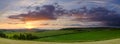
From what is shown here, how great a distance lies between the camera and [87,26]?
152 inches

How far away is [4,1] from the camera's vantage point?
12.5 ft

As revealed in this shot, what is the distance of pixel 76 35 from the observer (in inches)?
150

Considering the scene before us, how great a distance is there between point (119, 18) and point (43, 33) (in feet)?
3.31

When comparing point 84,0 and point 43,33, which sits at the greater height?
point 84,0

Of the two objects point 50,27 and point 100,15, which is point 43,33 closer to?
point 50,27

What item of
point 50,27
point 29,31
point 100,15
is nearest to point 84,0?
point 100,15

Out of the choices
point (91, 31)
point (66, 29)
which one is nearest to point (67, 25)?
point (66, 29)

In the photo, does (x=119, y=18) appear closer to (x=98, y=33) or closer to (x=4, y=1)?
(x=98, y=33)

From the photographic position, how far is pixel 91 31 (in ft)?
12.6

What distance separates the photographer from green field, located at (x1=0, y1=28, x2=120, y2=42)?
377 cm

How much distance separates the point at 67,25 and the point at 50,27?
0.72 feet

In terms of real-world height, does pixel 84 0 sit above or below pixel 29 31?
above

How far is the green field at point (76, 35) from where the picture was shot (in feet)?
12.4

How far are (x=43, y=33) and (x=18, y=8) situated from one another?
1.49 ft
